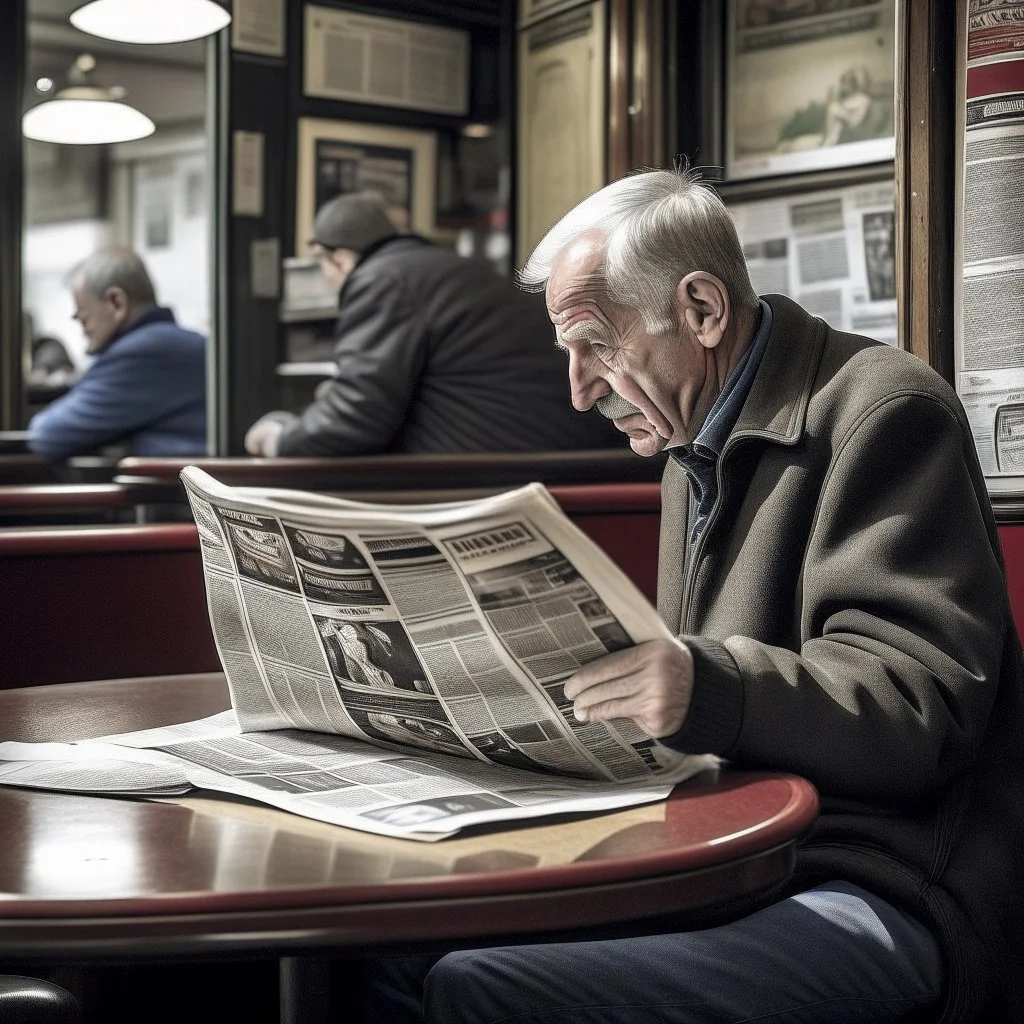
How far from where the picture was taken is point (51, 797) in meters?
1.03

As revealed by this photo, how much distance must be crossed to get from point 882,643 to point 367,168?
4.74 meters

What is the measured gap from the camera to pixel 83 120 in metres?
6.51

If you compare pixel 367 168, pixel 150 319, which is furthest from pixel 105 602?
pixel 367 168

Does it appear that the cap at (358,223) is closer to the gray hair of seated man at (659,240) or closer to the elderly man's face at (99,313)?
the elderly man's face at (99,313)

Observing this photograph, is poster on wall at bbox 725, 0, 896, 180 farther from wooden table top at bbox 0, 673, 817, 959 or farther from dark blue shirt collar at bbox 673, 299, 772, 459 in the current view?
wooden table top at bbox 0, 673, 817, 959

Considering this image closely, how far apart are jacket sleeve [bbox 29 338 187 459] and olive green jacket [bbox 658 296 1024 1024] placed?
3.70 metres

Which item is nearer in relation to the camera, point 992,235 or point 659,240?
point 659,240

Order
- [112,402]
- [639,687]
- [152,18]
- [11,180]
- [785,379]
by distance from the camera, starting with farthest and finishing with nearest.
Result: [11,180] < [112,402] < [152,18] < [785,379] < [639,687]

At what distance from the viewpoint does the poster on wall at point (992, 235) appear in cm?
196

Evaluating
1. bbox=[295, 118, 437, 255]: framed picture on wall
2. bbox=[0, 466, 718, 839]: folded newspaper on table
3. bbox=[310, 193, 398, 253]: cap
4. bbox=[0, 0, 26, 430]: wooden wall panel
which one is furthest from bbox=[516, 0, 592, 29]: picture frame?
bbox=[0, 466, 718, 839]: folded newspaper on table

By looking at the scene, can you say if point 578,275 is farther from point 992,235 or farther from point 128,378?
point 128,378

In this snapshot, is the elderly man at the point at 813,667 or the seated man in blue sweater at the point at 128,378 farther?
the seated man in blue sweater at the point at 128,378

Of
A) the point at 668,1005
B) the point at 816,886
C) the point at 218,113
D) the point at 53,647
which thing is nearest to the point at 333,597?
the point at 668,1005

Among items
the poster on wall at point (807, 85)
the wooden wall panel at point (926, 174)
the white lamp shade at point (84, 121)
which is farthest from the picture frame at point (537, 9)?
the wooden wall panel at point (926, 174)
